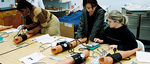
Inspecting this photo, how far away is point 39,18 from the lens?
206 centimetres

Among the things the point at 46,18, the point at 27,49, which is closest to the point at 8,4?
the point at 46,18

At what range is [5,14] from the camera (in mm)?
4242

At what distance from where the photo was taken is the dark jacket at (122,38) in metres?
1.48

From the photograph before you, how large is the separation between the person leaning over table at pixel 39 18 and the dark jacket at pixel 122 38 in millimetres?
973

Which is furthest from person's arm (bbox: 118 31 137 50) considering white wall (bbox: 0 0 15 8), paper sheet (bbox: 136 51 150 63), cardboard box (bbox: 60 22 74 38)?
white wall (bbox: 0 0 15 8)

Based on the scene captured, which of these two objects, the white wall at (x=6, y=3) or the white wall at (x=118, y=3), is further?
the white wall at (x=6, y=3)

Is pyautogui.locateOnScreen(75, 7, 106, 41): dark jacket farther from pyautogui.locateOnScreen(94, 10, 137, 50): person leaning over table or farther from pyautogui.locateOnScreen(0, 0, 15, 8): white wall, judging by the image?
pyautogui.locateOnScreen(0, 0, 15, 8): white wall

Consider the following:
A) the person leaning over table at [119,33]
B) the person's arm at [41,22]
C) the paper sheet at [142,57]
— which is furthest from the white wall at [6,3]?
the paper sheet at [142,57]

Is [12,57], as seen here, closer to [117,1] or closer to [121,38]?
[121,38]

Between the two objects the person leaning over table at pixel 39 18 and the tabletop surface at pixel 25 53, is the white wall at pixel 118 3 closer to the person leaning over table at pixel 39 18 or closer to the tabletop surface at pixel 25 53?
the person leaning over table at pixel 39 18

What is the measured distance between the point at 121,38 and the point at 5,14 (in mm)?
3853

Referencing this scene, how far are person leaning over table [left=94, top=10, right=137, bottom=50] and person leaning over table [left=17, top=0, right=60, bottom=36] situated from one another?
0.90 m

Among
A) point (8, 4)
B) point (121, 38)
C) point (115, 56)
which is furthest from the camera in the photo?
point (8, 4)

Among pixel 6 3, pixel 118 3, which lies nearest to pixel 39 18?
pixel 118 3
